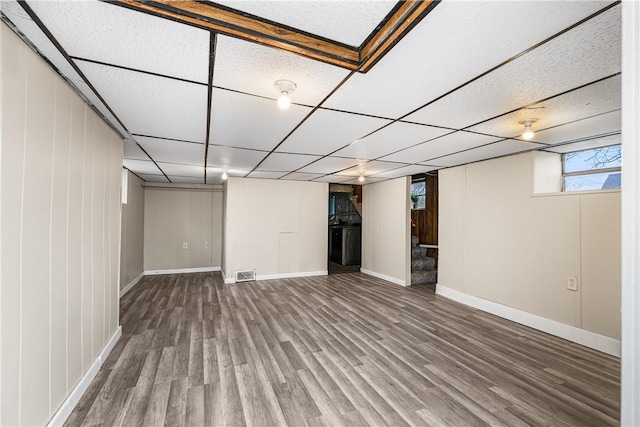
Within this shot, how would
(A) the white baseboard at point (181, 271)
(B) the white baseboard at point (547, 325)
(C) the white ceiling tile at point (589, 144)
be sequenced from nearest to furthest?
(B) the white baseboard at point (547, 325) < (C) the white ceiling tile at point (589, 144) < (A) the white baseboard at point (181, 271)

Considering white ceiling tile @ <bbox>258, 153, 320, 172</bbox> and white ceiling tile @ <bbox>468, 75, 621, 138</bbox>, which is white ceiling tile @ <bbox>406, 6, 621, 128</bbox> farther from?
white ceiling tile @ <bbox>258, 153, 320, 172</bbox>

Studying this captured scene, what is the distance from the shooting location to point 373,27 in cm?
126

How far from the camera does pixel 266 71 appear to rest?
62.9 inches

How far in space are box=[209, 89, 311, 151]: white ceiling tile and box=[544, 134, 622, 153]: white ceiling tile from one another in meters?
3.24

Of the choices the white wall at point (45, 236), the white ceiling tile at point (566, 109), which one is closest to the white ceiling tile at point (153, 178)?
the white wall at point (45, 236)

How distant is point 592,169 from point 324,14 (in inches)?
153

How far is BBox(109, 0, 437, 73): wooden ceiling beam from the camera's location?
111cm

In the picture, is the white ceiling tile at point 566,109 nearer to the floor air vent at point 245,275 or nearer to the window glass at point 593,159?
the window glass at point 593,159

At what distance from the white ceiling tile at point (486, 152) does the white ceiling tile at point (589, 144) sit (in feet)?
1.21

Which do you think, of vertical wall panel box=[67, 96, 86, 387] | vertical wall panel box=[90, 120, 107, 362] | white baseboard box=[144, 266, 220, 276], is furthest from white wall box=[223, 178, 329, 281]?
vertical wall panel box=[67, 96, 86, 387]

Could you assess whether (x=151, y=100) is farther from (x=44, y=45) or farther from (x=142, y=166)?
(x=142, y=166)

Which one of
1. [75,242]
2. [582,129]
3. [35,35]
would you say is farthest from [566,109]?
[75,242]

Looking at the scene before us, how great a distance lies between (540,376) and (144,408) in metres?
3.18

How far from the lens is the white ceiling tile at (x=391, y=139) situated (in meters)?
2.61
